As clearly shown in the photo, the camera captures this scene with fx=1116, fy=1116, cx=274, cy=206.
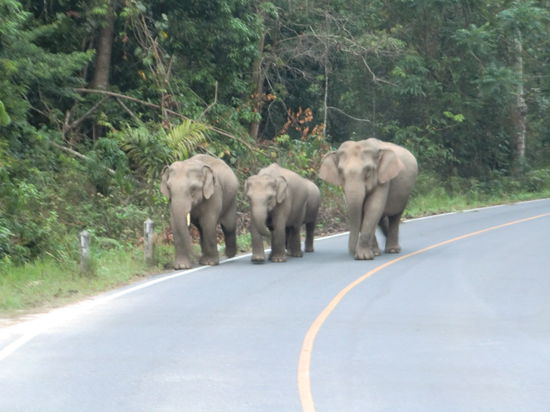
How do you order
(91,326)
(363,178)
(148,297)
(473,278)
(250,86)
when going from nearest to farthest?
(91,326), (148,297), (473,278), (363,178), (250,86)

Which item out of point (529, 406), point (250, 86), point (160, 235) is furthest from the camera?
point (250, 86)

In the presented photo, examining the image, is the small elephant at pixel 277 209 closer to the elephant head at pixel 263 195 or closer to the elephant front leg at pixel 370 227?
the elephant head at pixel 263 195

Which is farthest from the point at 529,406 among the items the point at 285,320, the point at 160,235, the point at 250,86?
the point at 250,86

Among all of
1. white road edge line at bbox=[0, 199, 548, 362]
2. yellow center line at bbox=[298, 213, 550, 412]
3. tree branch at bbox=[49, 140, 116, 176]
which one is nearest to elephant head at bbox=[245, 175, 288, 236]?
yellow center line at bbox=[298, 213, 550, 412]

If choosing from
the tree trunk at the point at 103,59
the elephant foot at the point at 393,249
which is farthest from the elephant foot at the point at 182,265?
the tree trunk at the point at 103,59

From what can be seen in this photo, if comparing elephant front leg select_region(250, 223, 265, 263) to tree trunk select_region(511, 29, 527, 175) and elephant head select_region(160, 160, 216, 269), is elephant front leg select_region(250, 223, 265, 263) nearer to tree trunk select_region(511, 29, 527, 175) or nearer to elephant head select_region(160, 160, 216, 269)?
elephant head select_region(160, 160, 216, 269)

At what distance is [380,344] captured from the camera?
10898 mm

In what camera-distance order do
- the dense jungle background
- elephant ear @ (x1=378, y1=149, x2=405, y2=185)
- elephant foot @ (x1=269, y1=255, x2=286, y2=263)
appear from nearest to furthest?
1. elephant foot @ (x1=269, y1=255, x2=286, y2=263)
2. elephant ear @ (x1=378, y1=149, x2=405, y2=185)
3. the dense jungle background

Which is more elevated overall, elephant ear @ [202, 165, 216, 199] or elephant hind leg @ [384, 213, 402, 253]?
elephant ear @ [202, 165, 216, 199]

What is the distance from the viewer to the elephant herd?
18.2 meters

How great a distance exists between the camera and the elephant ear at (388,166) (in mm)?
20125

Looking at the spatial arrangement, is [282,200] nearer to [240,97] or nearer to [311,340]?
[311,340]

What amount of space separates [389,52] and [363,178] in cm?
1644

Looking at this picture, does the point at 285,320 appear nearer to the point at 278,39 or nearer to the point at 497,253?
the point at 497,253
